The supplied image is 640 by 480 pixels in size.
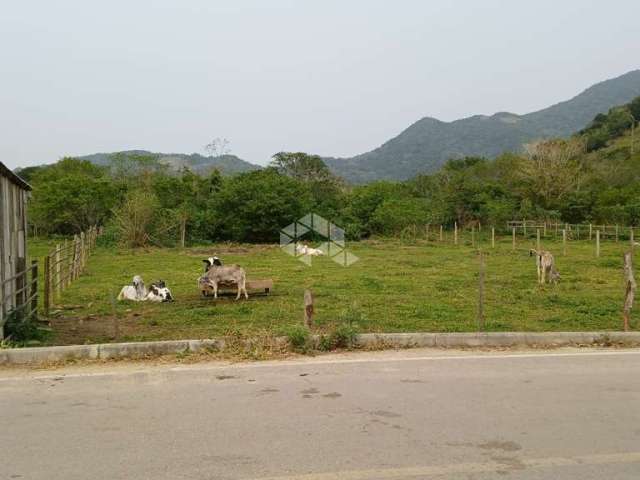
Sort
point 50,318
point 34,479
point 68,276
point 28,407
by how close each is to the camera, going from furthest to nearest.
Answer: point 68,276
point 50,318
point 28,407
point 34,479

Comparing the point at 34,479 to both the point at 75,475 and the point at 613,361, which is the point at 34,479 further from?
the point at 613,361

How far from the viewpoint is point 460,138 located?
113938 millimetres

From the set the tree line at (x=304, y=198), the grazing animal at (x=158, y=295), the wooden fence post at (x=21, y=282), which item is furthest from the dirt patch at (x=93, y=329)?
the tree line at (x=304, y=198)

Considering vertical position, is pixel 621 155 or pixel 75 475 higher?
pixel 621 155

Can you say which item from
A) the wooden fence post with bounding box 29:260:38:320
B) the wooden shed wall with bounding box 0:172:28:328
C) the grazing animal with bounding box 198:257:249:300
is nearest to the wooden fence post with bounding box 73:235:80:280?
the grazing animal with bounding box 198:257:249:300

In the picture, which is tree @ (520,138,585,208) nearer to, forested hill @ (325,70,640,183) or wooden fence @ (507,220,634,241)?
wooden fence @ (507,220,634,241)

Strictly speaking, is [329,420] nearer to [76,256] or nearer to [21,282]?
[21,282]

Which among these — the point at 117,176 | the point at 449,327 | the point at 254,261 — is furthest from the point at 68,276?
the point at 117,176

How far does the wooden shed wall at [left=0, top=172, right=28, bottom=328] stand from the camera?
7.96m

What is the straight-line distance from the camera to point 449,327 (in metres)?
9.17

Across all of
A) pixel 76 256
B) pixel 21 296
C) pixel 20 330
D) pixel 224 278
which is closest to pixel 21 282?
pixel 21 296

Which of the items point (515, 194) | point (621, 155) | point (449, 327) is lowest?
point (449, 327)

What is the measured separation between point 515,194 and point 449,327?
129 ft

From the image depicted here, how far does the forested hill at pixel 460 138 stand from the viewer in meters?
99.8
